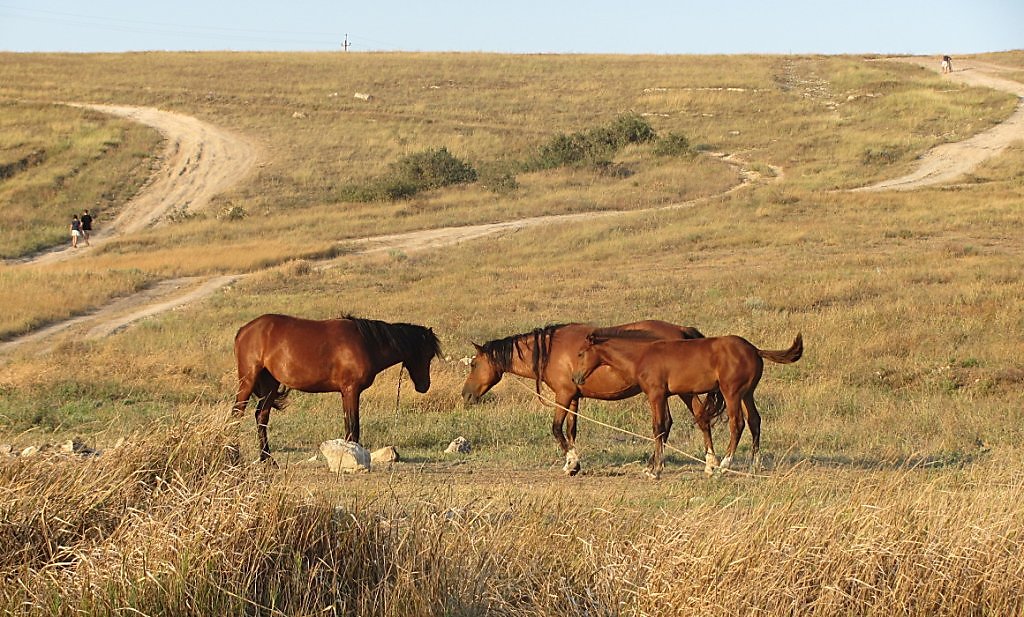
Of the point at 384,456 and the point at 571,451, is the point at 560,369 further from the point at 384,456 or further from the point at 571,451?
the point at 384,456

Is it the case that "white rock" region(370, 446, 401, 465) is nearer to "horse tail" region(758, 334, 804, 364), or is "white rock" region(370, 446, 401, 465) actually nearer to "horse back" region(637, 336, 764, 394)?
"horse back" region(637, 336, 764, 394)

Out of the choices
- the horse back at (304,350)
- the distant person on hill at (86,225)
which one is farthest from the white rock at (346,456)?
the distant person on hill at (86,225)

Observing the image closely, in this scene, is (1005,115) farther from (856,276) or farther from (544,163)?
(856,276)

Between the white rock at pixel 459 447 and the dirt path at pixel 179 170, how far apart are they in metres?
30.0

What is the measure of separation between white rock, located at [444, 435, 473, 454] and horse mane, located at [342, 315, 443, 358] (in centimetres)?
98

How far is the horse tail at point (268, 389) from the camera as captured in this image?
477 inches

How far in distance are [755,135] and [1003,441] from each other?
5262cm

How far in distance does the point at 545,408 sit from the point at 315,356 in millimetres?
4053

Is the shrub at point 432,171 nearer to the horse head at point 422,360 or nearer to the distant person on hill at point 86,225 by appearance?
the distant person on hill at point 86,225

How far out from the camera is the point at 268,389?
→ 12258mm

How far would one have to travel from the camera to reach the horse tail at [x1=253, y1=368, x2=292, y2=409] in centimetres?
1212

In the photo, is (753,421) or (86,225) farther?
(86,225)

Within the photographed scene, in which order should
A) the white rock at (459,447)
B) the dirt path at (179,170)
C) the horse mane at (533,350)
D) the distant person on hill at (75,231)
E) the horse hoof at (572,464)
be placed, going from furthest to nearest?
the dirt path at (179,170) → the distant person on hill at (75,231) → the white rock at (459,447) → the horse mane at (533,350) → the horse hoof at (572,464)

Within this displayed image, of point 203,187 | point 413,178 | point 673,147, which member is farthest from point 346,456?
point 673,147
